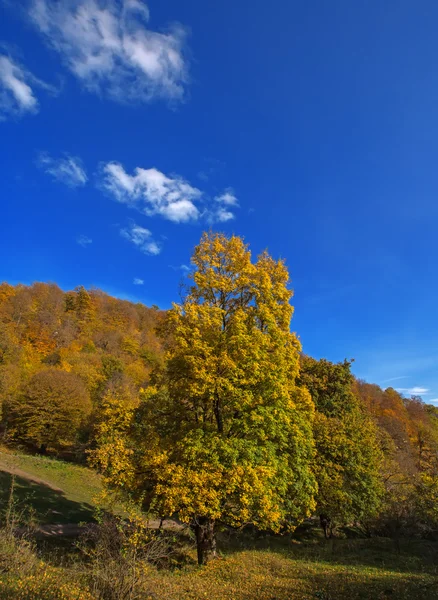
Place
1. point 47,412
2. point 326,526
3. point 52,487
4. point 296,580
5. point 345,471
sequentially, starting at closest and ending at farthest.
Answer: point 296,580
point 345,471
point 326,526
point 52,487
point 47,412

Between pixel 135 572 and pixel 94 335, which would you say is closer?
pixel 135 572

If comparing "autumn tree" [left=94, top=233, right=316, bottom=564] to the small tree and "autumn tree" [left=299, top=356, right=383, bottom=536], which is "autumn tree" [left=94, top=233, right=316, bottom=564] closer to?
"autumn tree" [left=299, top=356, right=383, bottom=536]

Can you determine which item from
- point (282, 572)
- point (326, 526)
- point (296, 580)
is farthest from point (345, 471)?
point (296, 580)

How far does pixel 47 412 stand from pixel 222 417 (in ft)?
127

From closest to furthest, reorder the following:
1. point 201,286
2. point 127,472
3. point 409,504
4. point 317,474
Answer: point 127,472
point 201,286
point 317,474
point 409,504

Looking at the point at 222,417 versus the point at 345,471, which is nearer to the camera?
the point at 222,417

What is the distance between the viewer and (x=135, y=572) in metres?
7.12

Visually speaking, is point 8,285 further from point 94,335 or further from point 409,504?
point 409,504

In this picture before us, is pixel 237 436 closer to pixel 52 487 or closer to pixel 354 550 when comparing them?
pixel 354 550

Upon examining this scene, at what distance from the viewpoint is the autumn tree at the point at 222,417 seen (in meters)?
10.6

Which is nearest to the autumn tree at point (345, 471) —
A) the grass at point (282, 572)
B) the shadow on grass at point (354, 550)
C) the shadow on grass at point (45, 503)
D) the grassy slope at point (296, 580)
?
the shadow on grass at point (354, 550)

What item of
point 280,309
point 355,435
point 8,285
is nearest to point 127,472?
point 280,309

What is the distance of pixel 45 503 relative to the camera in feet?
79.3

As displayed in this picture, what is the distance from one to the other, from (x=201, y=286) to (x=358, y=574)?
1211 centimetres
